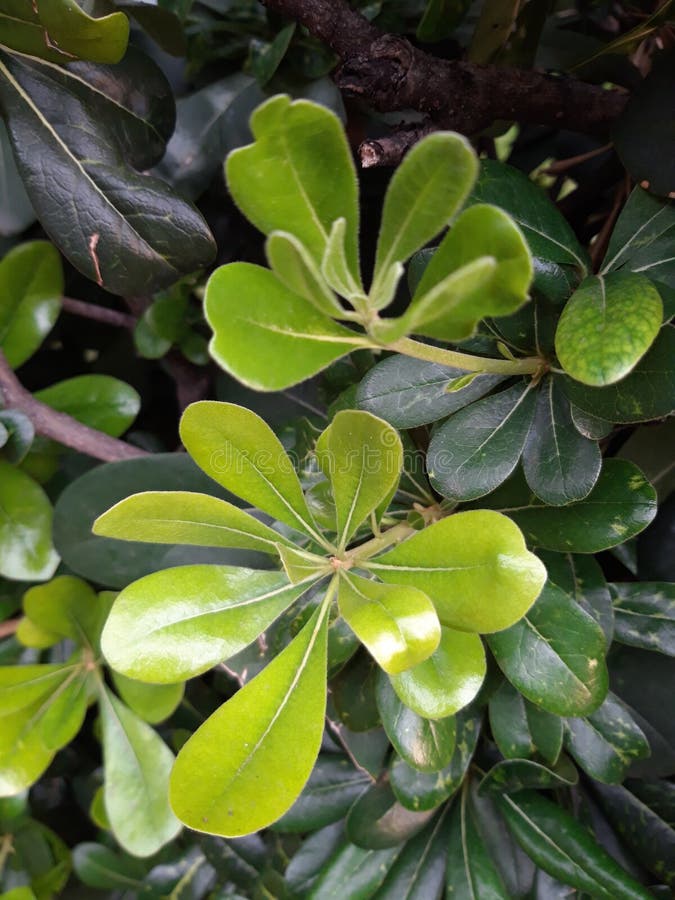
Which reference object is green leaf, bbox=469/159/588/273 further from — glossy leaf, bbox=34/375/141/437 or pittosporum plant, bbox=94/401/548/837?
glossy leaf, bbox=34/375/141/437

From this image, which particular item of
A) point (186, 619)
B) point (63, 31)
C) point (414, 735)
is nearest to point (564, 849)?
point (414, 735)

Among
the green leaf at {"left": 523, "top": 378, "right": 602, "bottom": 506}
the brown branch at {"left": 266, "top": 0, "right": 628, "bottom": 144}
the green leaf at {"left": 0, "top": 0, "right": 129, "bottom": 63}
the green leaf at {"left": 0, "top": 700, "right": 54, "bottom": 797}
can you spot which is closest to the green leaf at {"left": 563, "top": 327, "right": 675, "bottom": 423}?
the green leaf at {"left": 523, "top": 378, "right": 602, "bottom": 506}

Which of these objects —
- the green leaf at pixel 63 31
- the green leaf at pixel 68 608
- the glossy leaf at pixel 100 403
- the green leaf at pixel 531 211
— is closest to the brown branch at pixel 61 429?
the glossy leaf at pixel 100 403

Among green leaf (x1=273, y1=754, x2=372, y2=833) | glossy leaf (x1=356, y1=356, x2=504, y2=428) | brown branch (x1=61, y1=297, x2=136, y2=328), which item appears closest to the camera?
glossy leaf (x1=356, y1=356, x2=504, y2=428)

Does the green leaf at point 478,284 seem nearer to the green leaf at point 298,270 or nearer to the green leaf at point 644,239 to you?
the green leaf at point 298,270

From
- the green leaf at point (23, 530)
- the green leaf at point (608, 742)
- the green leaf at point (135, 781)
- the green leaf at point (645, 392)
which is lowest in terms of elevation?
the green leaf at point (135, 781)

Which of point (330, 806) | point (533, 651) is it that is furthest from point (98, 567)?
point (533, 651)

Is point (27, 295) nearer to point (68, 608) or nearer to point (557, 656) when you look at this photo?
point (68, 608)
